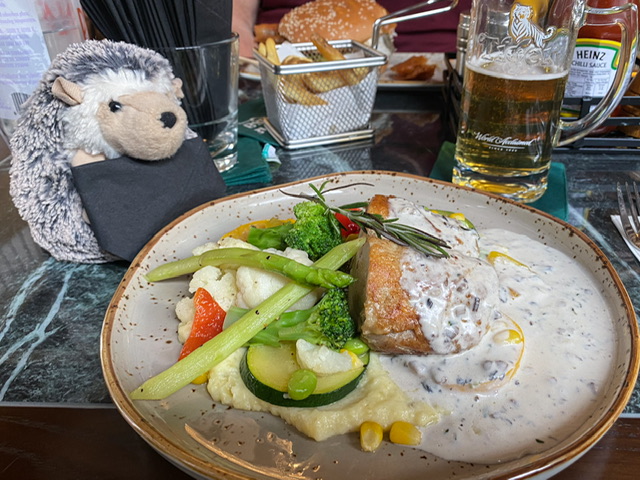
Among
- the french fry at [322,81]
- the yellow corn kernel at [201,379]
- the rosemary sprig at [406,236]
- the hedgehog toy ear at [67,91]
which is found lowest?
the yellow corn kernel at [201,379]

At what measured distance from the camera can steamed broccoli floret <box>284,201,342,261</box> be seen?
5.30 feet

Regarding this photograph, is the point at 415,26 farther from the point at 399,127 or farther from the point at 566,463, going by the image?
the point at 566,463

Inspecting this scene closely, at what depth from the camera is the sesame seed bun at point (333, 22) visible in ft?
14.8

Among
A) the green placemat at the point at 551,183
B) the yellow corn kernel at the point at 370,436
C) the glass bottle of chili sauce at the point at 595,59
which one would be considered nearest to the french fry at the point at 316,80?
the green placemat at the point at 551,183

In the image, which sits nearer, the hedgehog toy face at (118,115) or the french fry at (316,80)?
the hedgehog toy face at (118,115)

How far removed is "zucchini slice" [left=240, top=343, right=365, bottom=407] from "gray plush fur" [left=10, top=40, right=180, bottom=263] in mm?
917

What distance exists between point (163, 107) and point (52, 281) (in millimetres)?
808

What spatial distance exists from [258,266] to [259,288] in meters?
0.07

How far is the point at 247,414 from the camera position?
1273 mm

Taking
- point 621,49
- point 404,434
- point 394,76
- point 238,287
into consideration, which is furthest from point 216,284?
point 394,76

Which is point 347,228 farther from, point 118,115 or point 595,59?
point 595,59

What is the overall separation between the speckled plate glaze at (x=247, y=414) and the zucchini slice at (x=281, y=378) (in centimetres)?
Answer: 6

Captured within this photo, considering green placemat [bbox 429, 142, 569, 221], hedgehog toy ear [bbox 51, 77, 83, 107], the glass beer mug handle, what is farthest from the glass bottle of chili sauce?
hedgehog toy ear [bbox 51, 77, 83, 107]

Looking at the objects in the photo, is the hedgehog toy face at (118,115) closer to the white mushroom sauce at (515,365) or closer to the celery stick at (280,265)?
the celery stick at (280,265)
